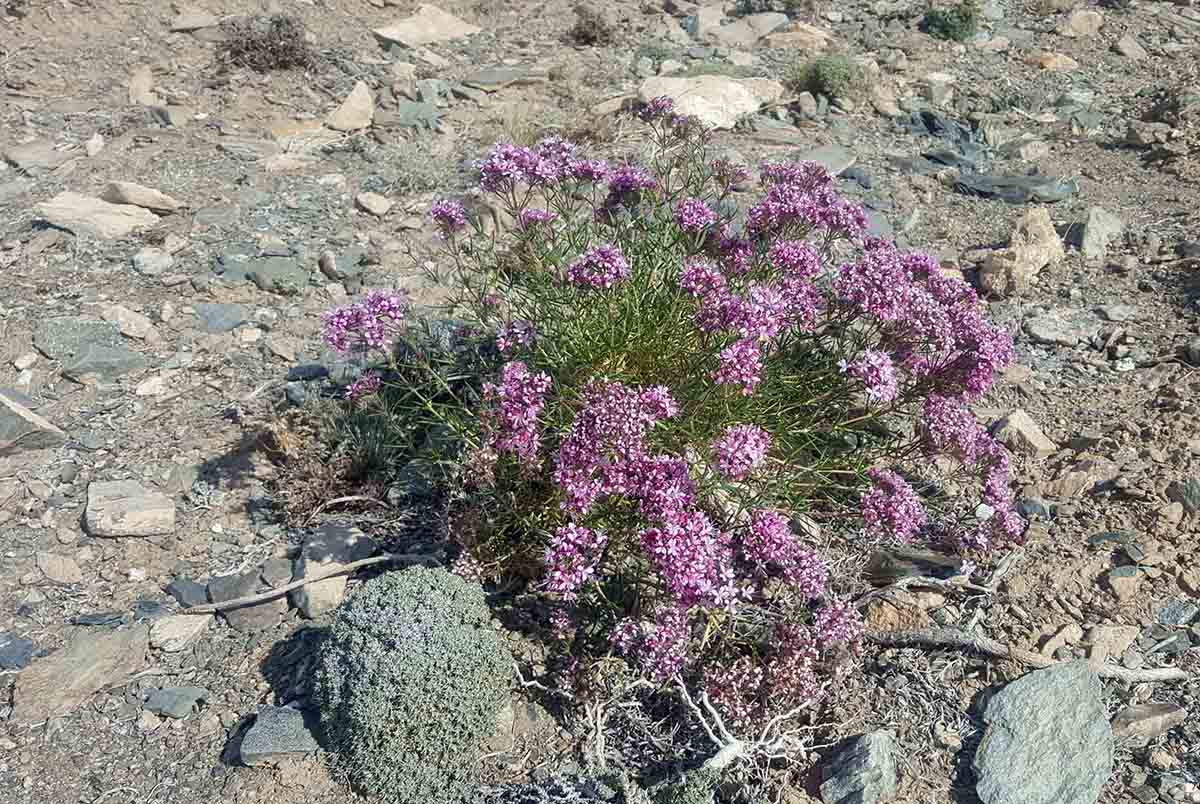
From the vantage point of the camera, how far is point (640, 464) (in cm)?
360

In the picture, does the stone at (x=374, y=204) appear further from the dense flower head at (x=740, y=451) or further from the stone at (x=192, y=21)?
the dense flower head at (x=740, y=451)

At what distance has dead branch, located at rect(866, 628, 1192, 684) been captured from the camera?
4.01 meters

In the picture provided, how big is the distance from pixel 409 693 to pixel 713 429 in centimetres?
172

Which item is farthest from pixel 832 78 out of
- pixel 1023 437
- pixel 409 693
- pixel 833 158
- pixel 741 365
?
pixel 409 693

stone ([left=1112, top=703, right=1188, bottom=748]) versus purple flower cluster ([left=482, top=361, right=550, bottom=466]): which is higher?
purple flower cluster ([left=482, top=361, right=550, bottom=466])

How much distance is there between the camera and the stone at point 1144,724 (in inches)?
150

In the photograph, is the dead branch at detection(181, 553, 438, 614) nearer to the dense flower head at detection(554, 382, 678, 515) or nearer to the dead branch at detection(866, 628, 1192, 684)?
the dense flower head at detection(554, 382, 678, 515)

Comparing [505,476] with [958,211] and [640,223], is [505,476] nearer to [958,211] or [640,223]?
[640,223]

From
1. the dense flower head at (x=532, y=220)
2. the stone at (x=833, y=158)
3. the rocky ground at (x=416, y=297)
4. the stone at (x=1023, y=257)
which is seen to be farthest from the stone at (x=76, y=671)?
the stone at (x=833, y=158)

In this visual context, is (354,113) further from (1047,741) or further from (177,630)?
(1047,741)

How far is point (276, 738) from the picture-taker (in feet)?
13.1

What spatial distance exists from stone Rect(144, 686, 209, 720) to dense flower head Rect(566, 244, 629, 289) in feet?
8.11

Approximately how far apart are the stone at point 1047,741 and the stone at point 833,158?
5.88 metres

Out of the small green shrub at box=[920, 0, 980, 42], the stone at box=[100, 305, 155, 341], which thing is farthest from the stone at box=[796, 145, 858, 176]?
the stone at box=[100, 305, 155, 341]
